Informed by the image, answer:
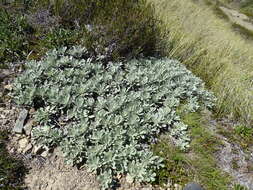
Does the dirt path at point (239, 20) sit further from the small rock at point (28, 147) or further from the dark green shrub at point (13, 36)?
the small rock at point (28, 147)

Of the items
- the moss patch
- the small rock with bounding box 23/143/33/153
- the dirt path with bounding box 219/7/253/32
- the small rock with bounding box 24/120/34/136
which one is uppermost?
the moss patch

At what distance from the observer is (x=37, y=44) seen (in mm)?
4031

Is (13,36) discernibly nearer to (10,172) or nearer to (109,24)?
(109,24)

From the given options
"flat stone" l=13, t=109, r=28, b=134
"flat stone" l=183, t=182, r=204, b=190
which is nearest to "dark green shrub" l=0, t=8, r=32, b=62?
"flat stone" l=13, t=109, r=28, b=134

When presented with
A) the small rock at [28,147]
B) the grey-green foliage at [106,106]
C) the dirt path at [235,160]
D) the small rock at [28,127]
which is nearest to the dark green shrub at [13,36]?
the grey-green foliage at [106,106]

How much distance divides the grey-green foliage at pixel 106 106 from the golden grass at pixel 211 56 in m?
0.65

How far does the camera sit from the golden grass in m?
4.47

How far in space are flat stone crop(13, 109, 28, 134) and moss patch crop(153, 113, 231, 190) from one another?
170 cm

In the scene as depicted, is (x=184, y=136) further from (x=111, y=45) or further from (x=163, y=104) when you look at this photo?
(x=111, y=45)

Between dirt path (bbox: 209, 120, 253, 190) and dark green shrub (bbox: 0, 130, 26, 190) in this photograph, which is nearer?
dark green shrub (bbox: 0, 130, 26, 190)

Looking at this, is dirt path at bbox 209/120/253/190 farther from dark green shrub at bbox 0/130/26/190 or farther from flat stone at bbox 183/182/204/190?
dark green shrub at bbox 0/130/26/190

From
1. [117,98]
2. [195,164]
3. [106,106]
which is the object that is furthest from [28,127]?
[195,164]

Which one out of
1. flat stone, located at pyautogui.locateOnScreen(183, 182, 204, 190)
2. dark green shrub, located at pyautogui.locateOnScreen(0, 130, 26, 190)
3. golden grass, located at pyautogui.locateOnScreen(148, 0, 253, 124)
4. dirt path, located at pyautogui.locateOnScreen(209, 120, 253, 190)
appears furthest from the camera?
golden grass, located at pyautogui.locateOnScreen(148, 0, 253, 124)

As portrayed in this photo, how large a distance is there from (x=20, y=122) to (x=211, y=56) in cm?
433
